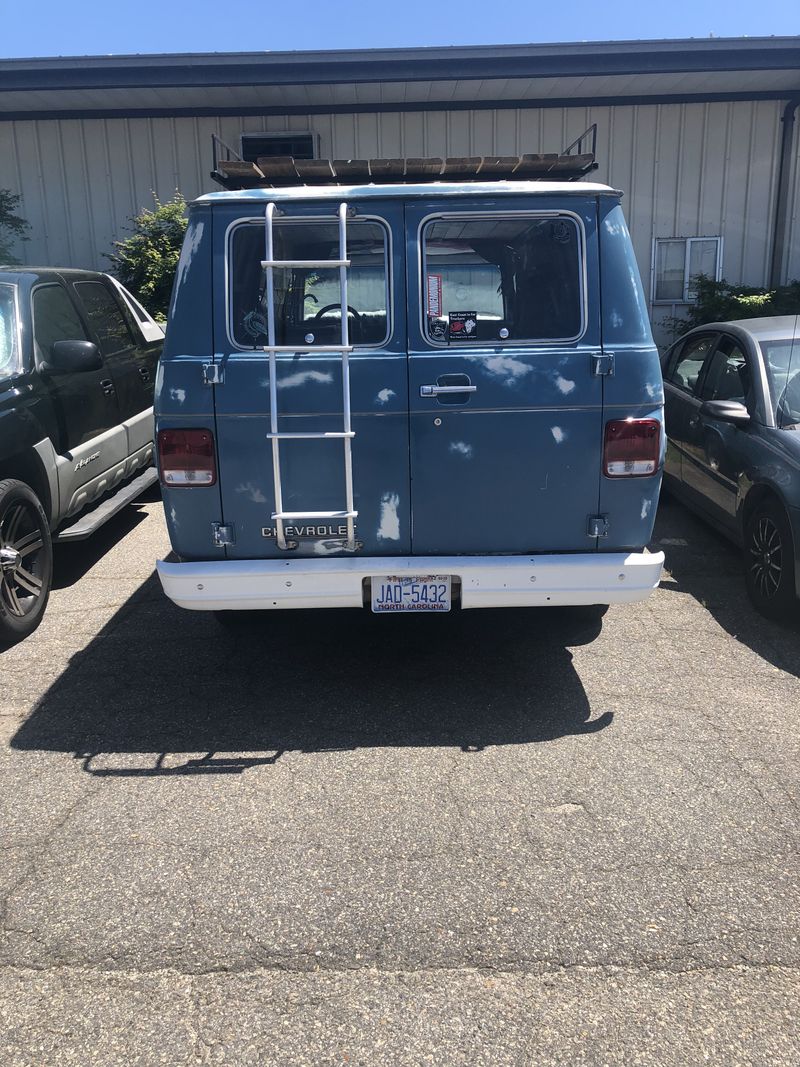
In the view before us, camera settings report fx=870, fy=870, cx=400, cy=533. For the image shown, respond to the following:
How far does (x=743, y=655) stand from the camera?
4.82m

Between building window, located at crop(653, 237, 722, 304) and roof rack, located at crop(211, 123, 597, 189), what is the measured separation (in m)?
8.47

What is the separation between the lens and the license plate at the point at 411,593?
400 cm

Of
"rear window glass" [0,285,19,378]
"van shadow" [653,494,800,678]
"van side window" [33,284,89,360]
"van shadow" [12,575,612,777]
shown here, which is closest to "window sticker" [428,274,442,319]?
"van shadow" [12,575,612,777]

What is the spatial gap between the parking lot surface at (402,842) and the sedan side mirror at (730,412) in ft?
4.41

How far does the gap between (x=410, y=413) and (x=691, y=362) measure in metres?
4.19

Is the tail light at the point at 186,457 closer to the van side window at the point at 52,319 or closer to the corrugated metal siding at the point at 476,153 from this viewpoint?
the van side window at the point at 52,319

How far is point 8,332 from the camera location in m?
5.71

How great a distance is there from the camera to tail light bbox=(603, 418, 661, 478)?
3893 millimetres

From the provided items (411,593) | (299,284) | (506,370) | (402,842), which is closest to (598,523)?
(506,370)

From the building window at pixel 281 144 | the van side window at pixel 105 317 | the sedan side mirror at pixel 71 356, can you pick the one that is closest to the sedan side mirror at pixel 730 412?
the sedan side mirror at pixel 71 356

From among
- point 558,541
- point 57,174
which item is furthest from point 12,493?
point 57,174

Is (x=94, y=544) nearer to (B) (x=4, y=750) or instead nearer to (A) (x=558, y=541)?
(B) (x=4, y=750)

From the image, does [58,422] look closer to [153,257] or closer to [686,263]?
[153,257]

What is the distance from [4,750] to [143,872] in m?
1.25
